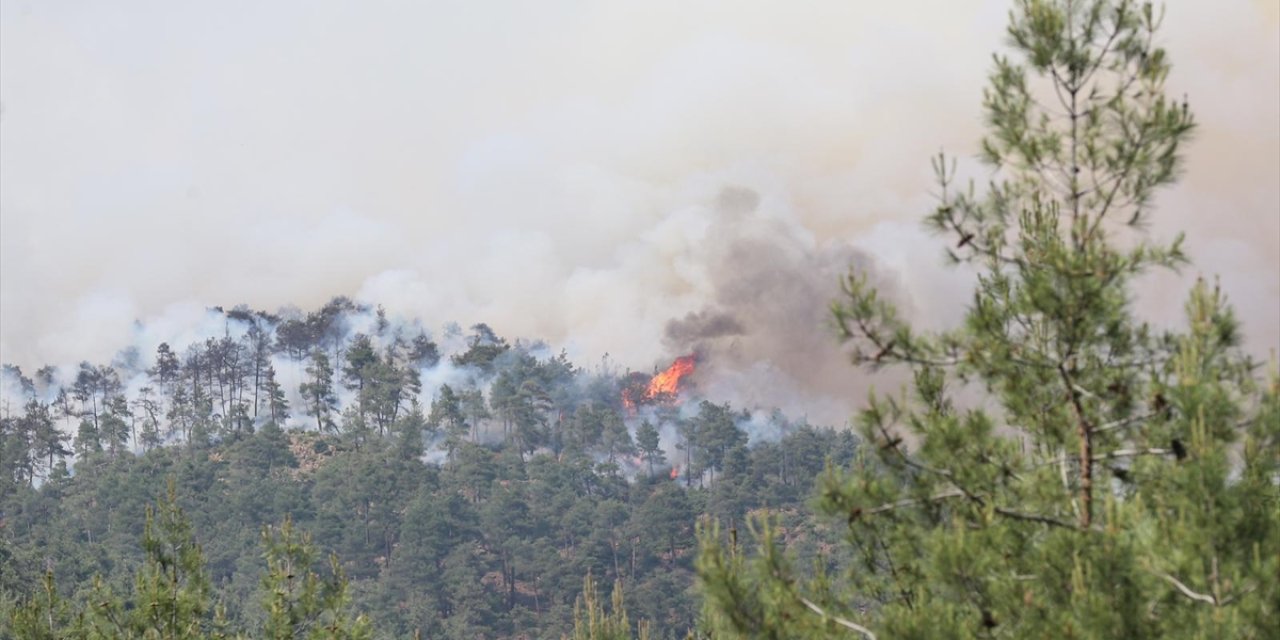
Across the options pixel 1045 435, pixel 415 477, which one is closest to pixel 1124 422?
pixel 1045 435

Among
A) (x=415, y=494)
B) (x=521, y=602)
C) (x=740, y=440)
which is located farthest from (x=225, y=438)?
(x=740, y=440)

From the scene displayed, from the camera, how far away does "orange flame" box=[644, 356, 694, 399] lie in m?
152

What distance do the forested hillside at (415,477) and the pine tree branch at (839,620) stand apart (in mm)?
59002

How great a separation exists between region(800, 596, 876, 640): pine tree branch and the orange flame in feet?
460

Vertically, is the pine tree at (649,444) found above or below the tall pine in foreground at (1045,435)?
above

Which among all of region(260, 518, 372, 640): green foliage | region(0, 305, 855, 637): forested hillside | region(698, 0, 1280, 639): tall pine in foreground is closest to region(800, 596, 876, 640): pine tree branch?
region(698, 0, 1280, 639): tall pine in foreground

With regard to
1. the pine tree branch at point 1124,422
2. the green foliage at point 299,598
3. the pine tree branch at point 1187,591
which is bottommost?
the pine tree branch at point 1187,591

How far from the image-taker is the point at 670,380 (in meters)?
158

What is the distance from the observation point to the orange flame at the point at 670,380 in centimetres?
15175

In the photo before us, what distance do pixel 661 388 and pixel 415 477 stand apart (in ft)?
160

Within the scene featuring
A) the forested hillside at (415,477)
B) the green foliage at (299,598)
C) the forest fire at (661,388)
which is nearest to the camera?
the green foliage at (299,598)

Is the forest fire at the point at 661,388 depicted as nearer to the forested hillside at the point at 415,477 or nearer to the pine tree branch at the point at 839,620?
the forested hillside at the point at 415,477

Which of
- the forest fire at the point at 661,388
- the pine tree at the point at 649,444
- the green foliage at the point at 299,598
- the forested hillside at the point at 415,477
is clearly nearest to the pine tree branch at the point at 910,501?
the green foliage at the point at 299,598

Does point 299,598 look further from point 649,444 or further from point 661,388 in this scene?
point 661,388
